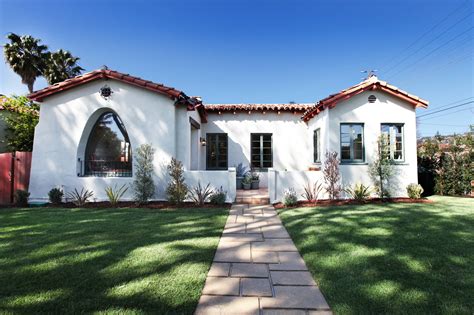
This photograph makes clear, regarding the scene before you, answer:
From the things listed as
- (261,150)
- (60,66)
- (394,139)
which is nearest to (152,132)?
(261,150)

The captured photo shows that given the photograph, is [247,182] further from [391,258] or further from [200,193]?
[391,258]

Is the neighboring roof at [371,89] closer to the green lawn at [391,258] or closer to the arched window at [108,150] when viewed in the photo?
the green lawn at [391,258]

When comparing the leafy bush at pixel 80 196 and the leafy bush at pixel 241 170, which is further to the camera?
the leafy bush at pixel 241 170

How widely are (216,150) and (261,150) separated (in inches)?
94.8

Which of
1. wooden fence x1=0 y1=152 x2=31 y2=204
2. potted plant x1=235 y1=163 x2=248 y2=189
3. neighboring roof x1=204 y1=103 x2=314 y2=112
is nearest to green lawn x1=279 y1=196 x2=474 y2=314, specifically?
potted plant x1=235 y1=163 x2=248 y2=189

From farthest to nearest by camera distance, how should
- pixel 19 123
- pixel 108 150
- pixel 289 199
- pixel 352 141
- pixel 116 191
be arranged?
pixel 19 123, pixel 352 141, pixel 108 150, pixel 116 191, pixel 289 199

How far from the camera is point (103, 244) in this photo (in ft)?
14.4

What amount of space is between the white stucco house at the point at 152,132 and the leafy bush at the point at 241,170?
3.37m

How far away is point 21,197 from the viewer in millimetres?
8430

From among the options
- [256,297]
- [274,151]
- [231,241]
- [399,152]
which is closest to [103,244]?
[231,241]

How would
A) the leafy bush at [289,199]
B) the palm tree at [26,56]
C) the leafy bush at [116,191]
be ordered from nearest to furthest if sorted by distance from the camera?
1. the leafy bush at [289,199]
2. the leafy bush at [116,191]
3. the palm tree at [26,56]

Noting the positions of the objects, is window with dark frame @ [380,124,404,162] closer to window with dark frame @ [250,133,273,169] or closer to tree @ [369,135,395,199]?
tree @ [369,135,395,199]

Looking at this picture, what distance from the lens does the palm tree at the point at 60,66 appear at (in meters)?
18.1

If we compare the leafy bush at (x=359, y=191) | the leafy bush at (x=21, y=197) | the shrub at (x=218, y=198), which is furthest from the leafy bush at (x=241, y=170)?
the leafy bush at (x=21, y=197)
